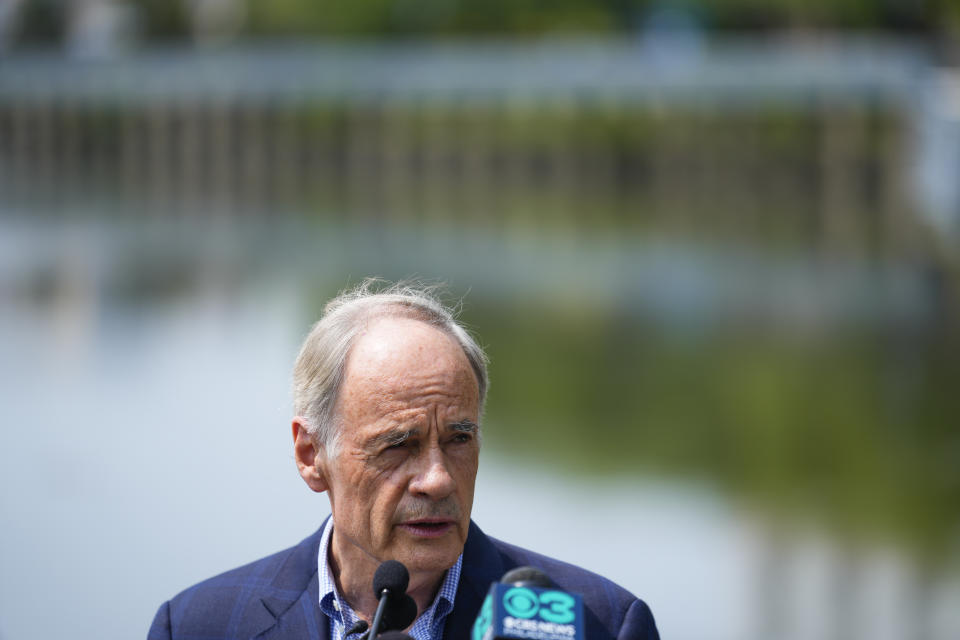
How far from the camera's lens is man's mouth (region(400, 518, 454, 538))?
2283 millimetres

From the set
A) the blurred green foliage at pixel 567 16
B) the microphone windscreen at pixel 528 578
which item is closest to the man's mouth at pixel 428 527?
the microphone windscreen at pixel 528 578

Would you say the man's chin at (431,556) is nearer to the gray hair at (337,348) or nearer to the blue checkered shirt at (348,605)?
the blue checkered shirt at (348,605)

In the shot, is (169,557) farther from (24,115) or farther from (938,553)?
(24,115)

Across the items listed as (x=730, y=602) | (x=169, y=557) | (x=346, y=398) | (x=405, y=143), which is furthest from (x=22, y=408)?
(x=405, y=143)

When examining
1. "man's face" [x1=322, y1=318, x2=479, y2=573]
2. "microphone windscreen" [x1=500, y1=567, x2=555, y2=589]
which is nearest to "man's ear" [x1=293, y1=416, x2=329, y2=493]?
"man's face" [x1=322, y1=318, x2=479, y2=573]

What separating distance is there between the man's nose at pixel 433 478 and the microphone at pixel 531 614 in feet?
1.57

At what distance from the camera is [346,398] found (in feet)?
7.61

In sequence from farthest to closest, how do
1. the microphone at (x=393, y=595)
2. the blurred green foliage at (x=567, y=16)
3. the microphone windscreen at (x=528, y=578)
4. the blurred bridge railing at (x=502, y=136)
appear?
the blurred green foliage at (x=567, y=16) → the blurred bridge railing at (x=502, y=136) → the microphone at (x=393, y=595) → the microphone windscreen at (x=528, y=578)

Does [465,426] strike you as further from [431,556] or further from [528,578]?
[528,578]

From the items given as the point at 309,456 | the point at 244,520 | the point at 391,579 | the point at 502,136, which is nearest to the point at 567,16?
the point at 502,136

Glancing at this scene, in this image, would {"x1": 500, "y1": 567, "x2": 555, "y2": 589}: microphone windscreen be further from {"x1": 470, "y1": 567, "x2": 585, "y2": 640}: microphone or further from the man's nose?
the man's nose

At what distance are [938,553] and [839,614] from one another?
208 centimetres

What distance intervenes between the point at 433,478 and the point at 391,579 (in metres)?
0.22

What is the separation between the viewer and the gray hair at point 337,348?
Answer: 232 cm
